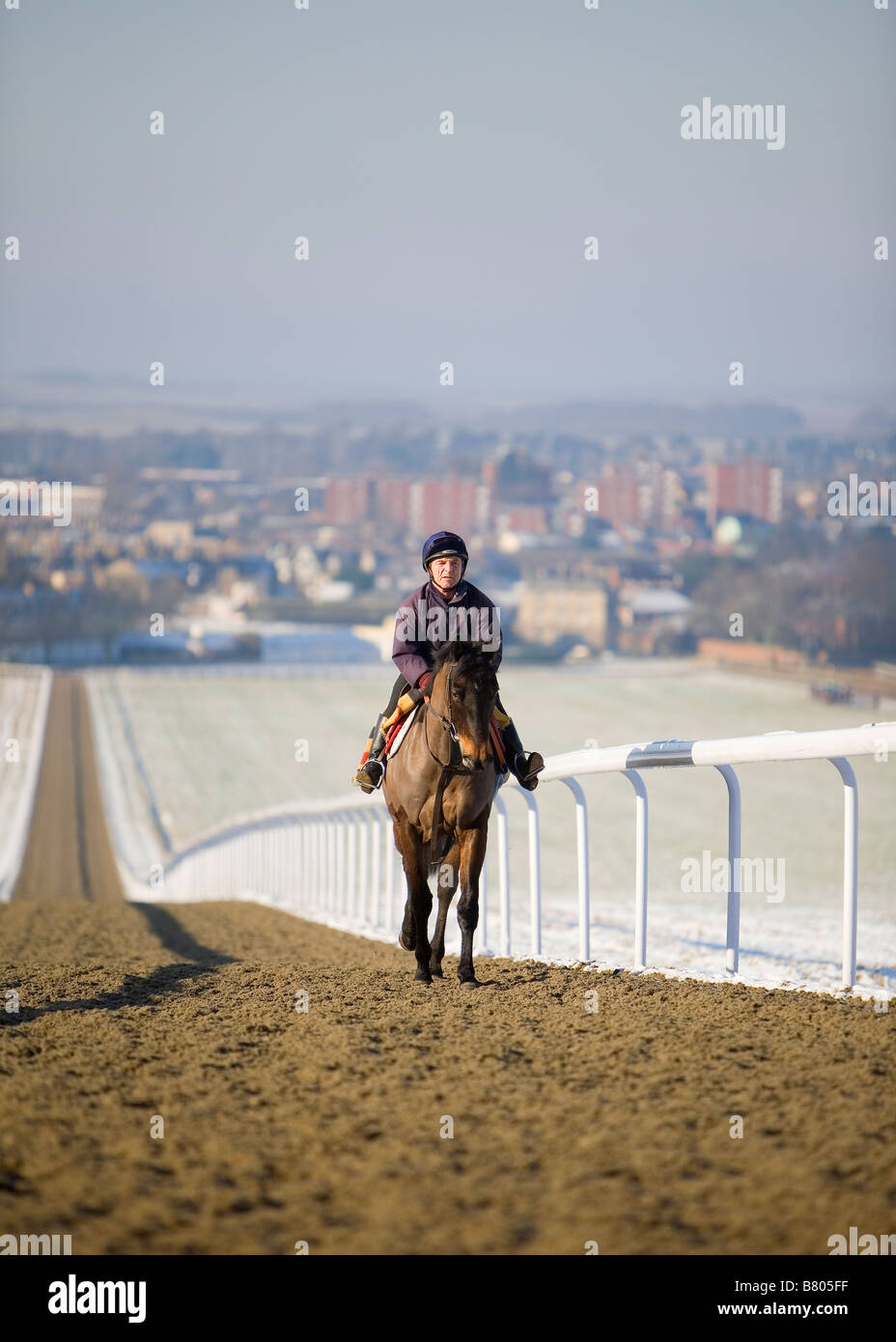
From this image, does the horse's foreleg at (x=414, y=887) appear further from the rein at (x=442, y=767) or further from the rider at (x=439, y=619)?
the rider at (x=439, y=619)

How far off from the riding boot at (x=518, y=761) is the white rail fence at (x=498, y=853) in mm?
397

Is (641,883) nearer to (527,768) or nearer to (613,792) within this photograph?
(527,768)

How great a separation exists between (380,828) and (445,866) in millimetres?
5276

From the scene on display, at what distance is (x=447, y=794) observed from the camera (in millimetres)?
6223

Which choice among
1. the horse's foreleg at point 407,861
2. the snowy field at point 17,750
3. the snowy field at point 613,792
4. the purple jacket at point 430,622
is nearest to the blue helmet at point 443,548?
the purple jacket at point 430,622

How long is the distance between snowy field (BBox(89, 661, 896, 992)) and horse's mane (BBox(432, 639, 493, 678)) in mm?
1587

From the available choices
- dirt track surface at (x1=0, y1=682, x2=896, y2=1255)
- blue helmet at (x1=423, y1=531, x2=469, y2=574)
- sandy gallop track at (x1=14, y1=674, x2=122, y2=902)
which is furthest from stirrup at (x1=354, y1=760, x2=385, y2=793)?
sandy gallop track at (x1=14, y1=674, x2=122, y2=902)

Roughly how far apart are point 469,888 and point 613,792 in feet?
118

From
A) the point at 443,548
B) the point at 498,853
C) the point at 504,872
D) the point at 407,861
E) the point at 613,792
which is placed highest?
the point at 443,548

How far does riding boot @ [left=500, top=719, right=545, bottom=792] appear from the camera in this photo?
6465 millimetres

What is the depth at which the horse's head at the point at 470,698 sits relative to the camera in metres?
5.86

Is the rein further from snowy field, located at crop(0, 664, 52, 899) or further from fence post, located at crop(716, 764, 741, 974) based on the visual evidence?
snowy field, located at crop(0, 664, 52, 899)

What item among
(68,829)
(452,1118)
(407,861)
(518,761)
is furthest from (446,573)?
(68,829)
